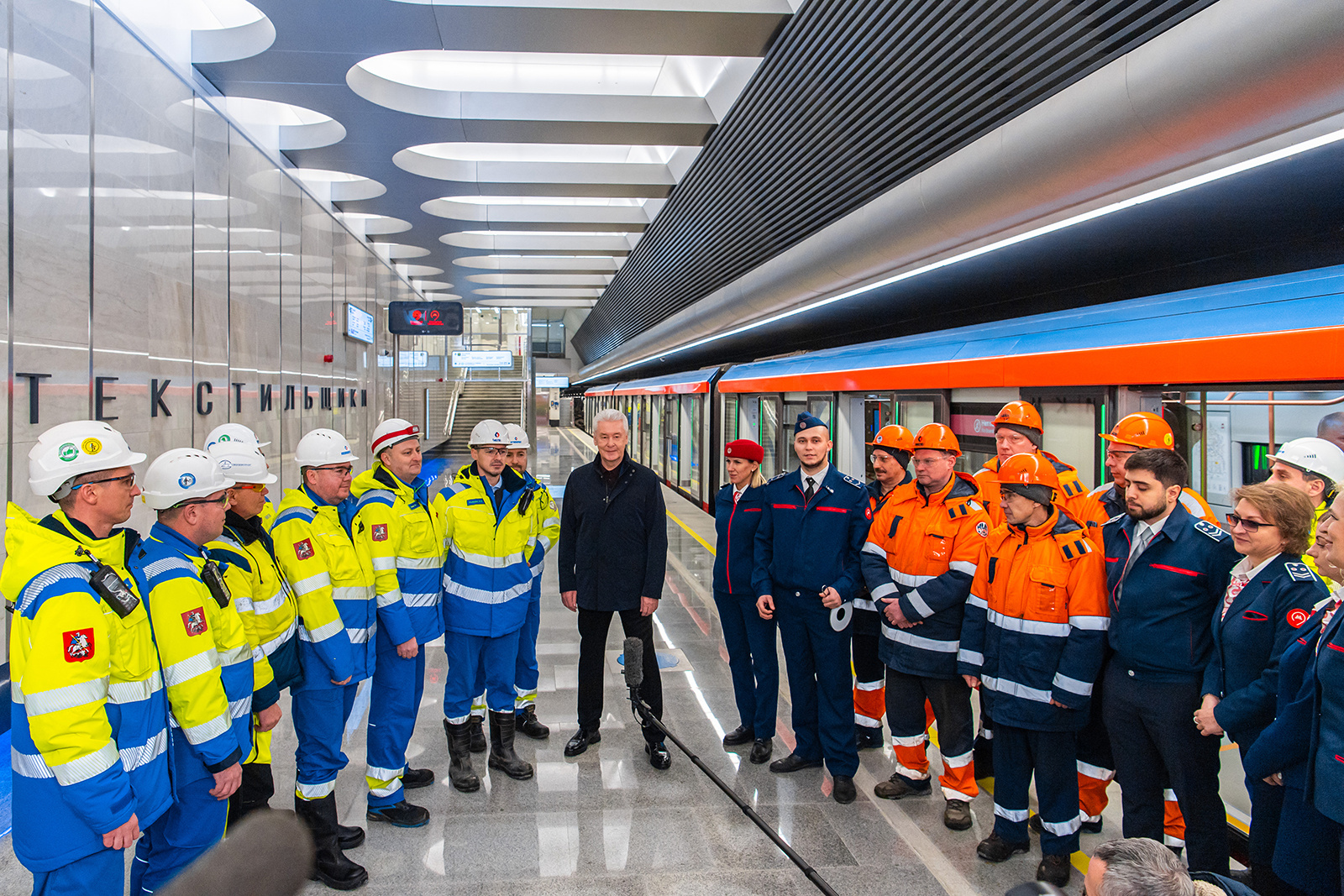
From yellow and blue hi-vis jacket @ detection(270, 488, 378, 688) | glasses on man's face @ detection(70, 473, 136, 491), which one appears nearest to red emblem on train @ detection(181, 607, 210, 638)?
glasses on man's face @ detection(70, 473, 136, 491)

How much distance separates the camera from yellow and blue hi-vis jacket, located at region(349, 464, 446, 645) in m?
3.17

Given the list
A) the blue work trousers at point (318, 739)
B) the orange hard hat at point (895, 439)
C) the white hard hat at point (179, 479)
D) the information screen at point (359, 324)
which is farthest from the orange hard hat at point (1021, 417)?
the information screen at point (359, 324)

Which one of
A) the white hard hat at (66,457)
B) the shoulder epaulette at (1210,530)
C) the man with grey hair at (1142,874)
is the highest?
the white hard hat at (66,457)

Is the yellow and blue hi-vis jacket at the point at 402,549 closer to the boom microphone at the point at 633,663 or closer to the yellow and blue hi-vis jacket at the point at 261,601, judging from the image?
the yellow and blue hi-vis jacket at the point at 261,601

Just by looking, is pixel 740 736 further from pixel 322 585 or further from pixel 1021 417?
pixel 322 585

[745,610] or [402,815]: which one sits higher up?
[745,610]

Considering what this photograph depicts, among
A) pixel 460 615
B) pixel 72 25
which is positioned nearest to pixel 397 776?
pixel 460 615

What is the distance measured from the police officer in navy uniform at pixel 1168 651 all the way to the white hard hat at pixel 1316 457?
0.32 m

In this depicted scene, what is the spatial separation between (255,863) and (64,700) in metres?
1.20

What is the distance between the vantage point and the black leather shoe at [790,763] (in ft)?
12.2

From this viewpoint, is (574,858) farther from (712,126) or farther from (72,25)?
(712,126)

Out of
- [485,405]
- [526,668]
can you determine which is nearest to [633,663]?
[526,668]

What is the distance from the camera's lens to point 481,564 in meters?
3.61

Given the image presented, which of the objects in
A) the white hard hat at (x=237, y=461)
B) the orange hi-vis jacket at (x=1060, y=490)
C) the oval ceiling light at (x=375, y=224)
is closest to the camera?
the white hard hat at (x=237, y=461)
